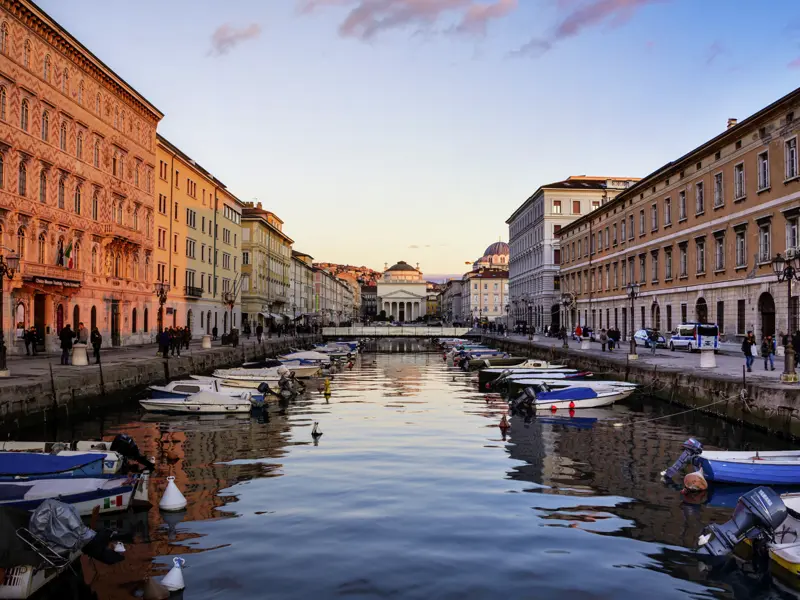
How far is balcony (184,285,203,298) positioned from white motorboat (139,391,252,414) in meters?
41.1

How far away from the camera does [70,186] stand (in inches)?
1797

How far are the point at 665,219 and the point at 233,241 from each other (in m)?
52.1

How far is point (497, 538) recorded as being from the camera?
1250 cm

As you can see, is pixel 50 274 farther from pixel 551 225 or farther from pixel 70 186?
pixel 551 225

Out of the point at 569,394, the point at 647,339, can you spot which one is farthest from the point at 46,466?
A: the point at 647,339

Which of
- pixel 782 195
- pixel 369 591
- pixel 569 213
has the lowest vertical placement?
pixel 369 591

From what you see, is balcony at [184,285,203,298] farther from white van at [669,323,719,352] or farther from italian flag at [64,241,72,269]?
white van at [669,323,719,352]

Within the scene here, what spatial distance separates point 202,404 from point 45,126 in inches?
900

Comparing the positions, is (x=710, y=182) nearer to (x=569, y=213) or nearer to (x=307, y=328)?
(x=569, y=213)

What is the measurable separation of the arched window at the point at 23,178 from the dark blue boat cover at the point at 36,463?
29590 mm

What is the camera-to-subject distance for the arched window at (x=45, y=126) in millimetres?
42156

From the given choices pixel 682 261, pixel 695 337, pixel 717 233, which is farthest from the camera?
pixel 682 261

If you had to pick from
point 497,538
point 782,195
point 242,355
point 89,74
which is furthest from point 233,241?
point 497,538

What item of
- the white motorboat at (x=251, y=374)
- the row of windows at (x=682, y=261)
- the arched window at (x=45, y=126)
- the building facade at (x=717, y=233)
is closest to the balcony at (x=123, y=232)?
the arched window at (x=45, y=126)
